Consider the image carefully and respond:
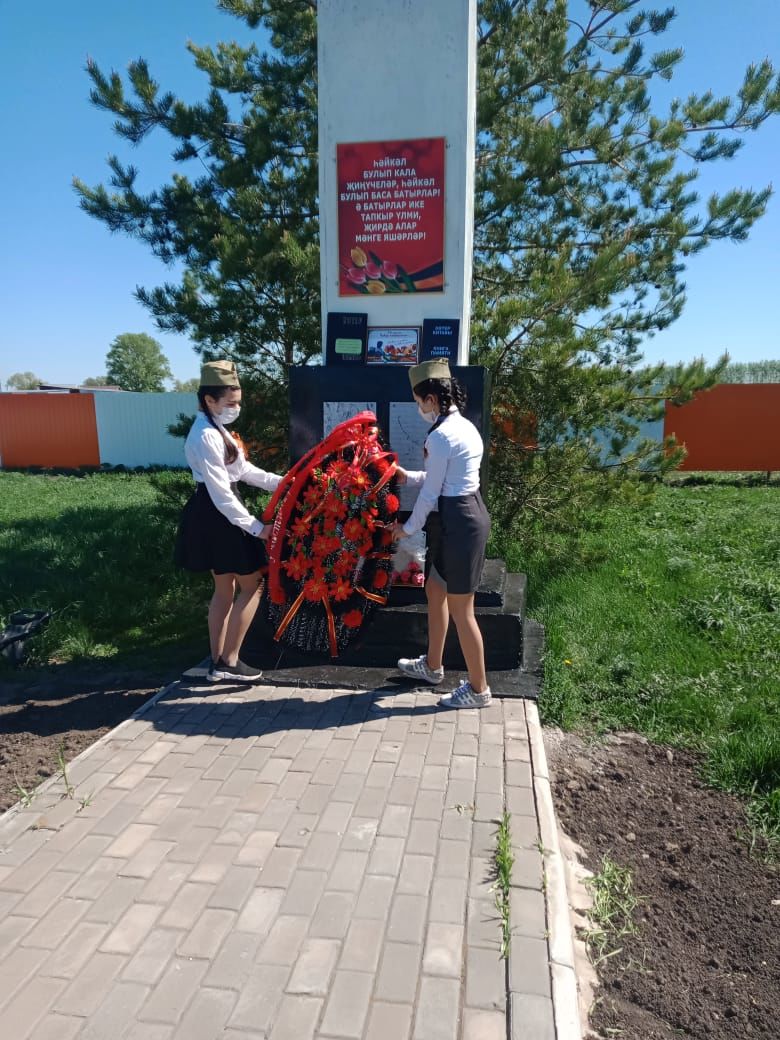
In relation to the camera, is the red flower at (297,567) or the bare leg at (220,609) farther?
the bare leg at (220,609)

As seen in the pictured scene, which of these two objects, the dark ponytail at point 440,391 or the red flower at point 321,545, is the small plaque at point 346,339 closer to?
the dark ponytail at point 440,391

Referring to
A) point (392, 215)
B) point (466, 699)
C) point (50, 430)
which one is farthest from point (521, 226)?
point (50, 430)

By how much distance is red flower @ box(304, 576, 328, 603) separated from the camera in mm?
4027

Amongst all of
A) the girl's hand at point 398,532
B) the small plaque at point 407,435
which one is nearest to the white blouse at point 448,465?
the girl's hand at point 398,532

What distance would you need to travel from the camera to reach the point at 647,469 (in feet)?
21.2

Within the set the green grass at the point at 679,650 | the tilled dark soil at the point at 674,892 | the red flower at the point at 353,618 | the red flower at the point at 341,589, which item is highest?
the red flower at the point at 341,589

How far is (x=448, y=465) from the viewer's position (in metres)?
3.63

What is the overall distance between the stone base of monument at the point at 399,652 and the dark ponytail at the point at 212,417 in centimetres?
108

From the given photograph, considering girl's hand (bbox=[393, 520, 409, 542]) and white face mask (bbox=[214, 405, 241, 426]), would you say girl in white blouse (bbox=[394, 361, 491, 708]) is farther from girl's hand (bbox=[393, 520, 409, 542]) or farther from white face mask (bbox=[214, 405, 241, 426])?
white face mask (bbox=[214, 405, 241, 426])

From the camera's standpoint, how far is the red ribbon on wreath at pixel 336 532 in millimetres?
4000

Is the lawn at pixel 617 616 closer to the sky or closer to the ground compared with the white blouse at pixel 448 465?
closer to the ground

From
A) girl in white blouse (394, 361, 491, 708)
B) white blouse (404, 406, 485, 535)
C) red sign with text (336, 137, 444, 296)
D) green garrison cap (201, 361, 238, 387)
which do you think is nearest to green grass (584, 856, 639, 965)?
girl in white blouse (394, 361, 491, 708)

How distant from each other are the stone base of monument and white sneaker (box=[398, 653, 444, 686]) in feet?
0.16

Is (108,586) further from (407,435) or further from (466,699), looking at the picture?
(466,699)
